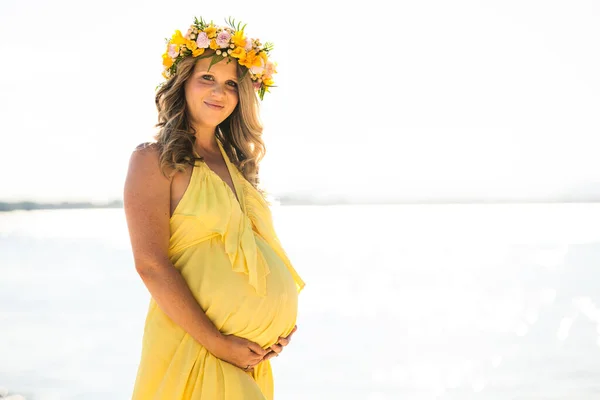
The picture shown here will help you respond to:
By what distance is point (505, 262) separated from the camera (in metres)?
12.2

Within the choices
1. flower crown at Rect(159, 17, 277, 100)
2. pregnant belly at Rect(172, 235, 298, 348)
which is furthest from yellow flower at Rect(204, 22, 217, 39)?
pregnant belly at Rect(172, 235, 298, 348)

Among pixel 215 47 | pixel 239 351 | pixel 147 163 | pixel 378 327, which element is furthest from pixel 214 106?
Answer: pixel 378 327

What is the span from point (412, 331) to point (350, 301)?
1.50 m

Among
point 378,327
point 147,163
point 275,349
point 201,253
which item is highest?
point 147,163

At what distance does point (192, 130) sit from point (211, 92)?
0.15 m

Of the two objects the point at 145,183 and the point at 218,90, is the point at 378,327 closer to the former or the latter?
the point at 218,90

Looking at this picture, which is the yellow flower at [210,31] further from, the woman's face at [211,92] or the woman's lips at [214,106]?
the woman's lips at [214,106]

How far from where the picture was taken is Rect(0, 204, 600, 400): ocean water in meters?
5.34

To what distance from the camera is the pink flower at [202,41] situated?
2559 millimetres

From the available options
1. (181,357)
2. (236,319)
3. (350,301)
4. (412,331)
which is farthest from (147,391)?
(350,301)

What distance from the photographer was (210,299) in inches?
92.4

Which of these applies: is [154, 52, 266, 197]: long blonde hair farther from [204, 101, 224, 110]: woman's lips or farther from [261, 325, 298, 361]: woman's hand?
[261, 325, 298, 361]: woman's hand

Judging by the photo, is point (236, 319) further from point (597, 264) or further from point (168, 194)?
point (597, 264)

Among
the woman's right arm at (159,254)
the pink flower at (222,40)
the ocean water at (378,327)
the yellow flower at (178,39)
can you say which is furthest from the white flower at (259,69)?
the ocean water at (378,327)
